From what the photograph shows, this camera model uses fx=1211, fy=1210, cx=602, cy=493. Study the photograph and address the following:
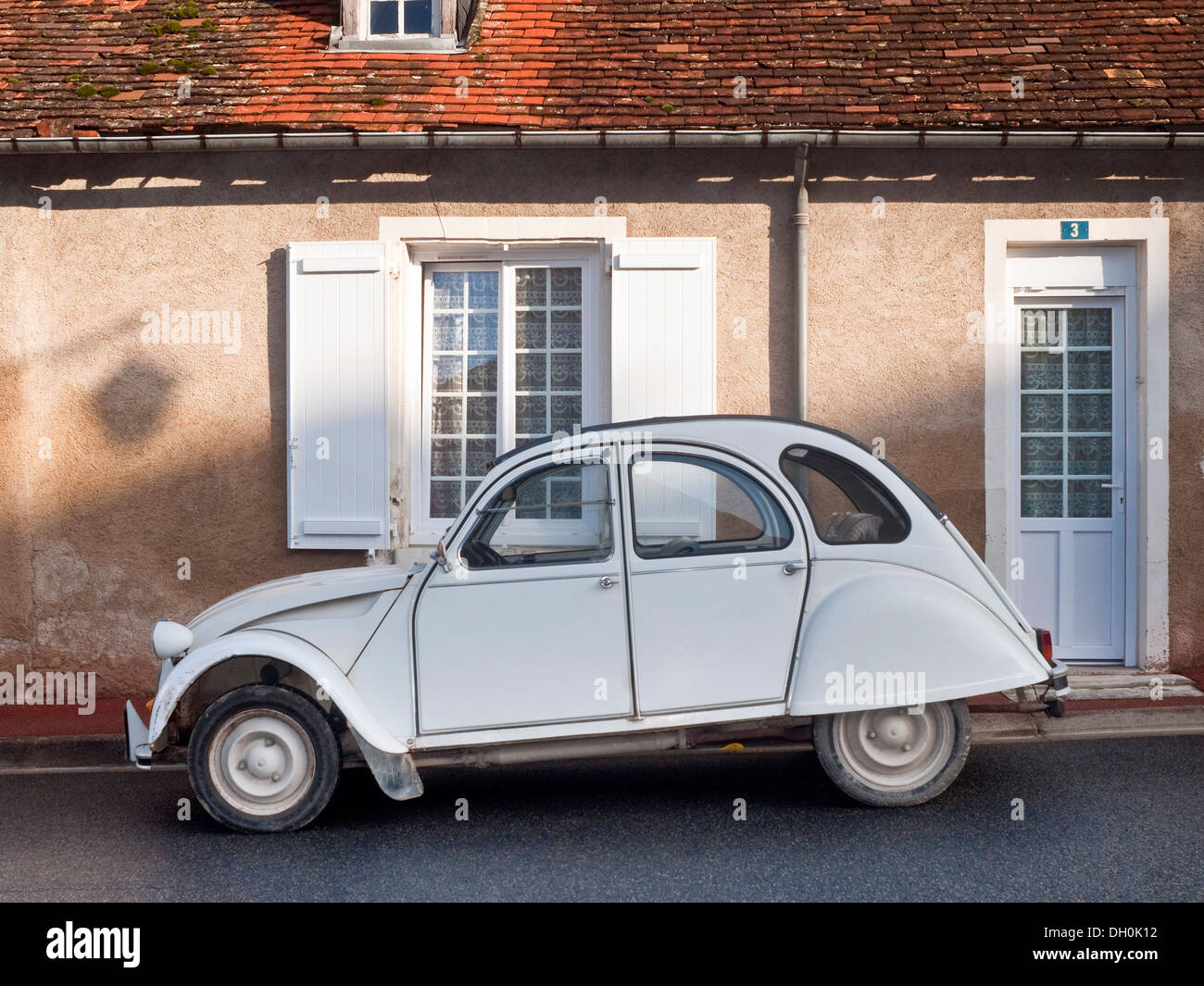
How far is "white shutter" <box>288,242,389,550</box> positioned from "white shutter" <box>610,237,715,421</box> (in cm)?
162

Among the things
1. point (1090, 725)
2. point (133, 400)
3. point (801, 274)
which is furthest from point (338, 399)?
point (1090, 725)

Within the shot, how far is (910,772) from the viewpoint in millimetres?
5477

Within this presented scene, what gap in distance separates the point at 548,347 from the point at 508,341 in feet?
0.94

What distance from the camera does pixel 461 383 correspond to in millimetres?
8672

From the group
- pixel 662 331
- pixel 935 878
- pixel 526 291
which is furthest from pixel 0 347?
pixel 935 878

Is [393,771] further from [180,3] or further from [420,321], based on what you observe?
[180,3]

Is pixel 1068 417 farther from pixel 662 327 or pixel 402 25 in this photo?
pixel 402 25

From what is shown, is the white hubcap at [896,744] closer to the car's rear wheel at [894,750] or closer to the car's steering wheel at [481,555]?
the car's rear wheel at [894,750]

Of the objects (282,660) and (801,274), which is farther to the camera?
(801,274)

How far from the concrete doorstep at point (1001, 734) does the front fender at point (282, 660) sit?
1.83m

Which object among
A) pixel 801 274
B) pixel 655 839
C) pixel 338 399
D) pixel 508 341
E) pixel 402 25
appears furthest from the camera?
pixel 402 25

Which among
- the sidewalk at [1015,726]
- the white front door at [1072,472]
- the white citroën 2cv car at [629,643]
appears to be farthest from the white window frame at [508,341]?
the white citroën 2cv car at [629,643]

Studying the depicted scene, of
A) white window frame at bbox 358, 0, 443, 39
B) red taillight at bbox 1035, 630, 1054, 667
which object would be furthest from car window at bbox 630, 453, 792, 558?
white window frame at bbox 358, 0, 443, 39

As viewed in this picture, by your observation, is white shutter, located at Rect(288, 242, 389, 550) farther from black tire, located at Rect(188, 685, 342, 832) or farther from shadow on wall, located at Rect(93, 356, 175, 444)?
black tire, located at Rect(188, 685, 342, 832)
